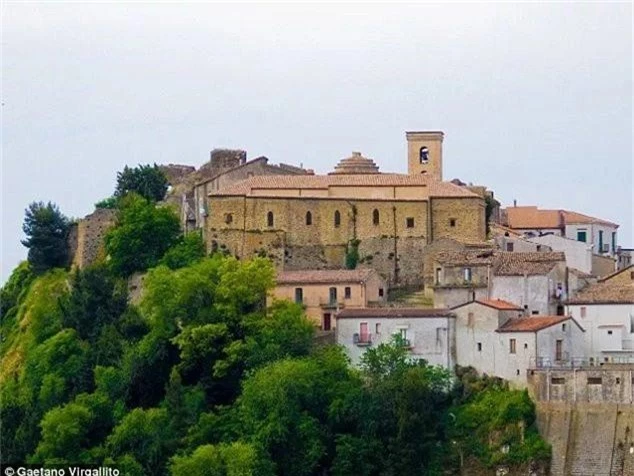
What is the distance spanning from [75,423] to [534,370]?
12.7m

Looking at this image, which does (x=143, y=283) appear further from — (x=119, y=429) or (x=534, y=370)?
(x=534, y=370)

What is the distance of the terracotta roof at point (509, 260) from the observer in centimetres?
7394

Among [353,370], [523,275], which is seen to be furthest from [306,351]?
[523,275]

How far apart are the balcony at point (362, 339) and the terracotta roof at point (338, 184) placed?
7.84 meters

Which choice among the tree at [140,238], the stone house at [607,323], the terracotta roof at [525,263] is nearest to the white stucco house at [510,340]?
the stone house at [607,323]

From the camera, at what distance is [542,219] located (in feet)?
287

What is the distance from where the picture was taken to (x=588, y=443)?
69375mm

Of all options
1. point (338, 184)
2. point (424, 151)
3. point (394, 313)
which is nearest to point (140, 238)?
point (338, 184)

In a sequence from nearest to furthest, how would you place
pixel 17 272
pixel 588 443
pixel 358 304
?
pixel 588 443, pixel 358 304, pixel 17 272

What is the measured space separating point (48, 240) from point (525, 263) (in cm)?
1792

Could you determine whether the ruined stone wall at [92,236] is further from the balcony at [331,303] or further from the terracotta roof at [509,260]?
the terracotta roof at [509,260]

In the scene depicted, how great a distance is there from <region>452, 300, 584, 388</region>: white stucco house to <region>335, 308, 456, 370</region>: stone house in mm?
304

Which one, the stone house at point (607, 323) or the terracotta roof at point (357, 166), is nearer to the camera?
the stone house at point (607, 323)

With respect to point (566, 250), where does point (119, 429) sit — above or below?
below
